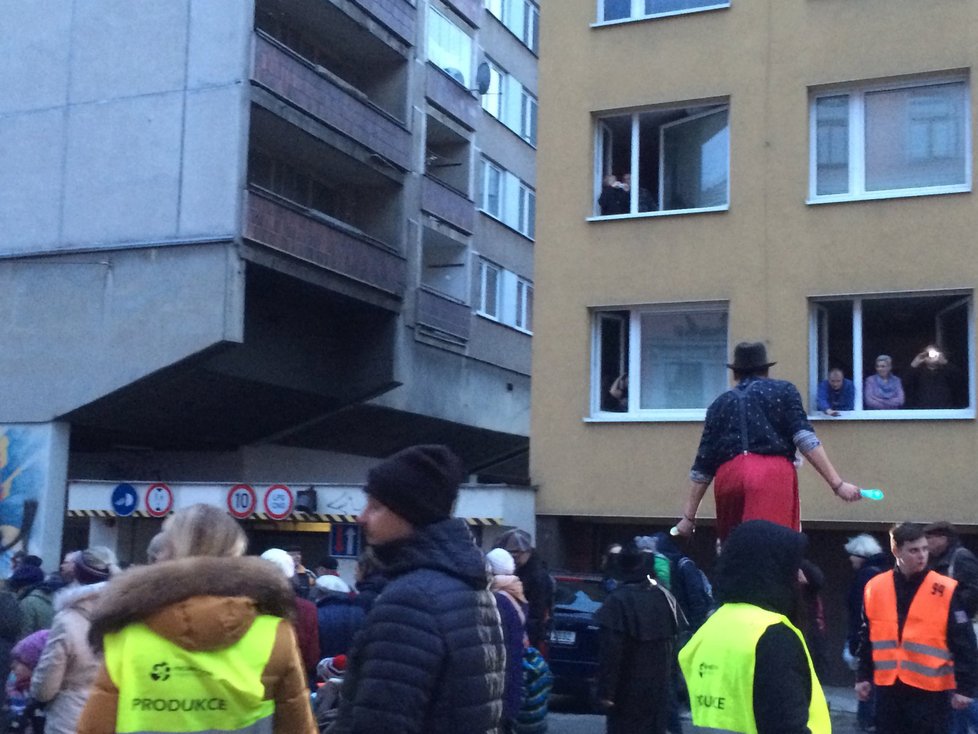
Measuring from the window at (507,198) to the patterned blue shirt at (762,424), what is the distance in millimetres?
23273

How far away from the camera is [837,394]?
16547 mm

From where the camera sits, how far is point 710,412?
252 inches

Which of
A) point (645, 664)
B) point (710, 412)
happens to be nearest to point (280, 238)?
point (645, 664)

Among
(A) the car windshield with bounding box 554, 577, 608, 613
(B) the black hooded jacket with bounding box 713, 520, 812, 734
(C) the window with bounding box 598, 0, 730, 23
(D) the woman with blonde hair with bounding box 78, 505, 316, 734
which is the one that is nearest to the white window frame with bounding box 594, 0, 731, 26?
(C) the window with bounding box 598, 0, 730, 23

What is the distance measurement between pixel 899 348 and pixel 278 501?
35.2 feet

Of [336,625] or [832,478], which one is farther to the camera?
[336,625]

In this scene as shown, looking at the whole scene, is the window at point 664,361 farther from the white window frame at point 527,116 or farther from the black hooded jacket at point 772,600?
the white window frame at point 527,116

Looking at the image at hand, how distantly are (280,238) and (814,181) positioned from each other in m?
8.89

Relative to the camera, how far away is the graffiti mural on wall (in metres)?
22.2

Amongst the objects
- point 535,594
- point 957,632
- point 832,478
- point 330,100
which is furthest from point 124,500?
point 832,478

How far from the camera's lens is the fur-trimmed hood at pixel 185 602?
3668 mm

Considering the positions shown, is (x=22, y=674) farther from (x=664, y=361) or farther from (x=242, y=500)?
(x=242, y=500)

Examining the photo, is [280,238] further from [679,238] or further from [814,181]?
[814,181]

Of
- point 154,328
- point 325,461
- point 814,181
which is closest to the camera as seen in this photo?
point 814,181
